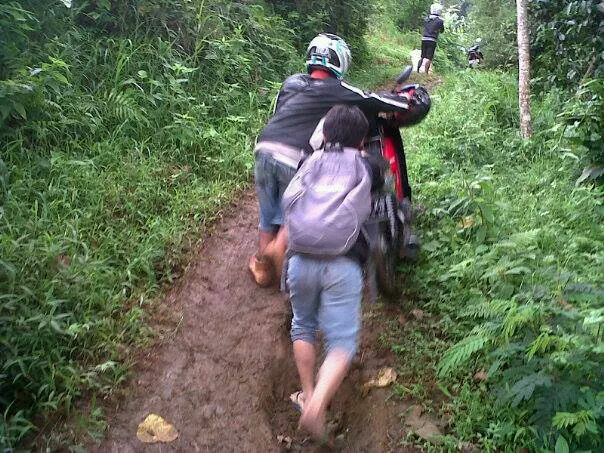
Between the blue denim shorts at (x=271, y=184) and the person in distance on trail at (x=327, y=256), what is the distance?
2.22ft

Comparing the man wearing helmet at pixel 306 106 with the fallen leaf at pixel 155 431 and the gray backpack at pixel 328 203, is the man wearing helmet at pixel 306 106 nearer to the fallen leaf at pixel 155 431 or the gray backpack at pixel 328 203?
the gray backpack at pixel 328 203

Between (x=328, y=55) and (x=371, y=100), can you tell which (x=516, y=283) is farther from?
(x=328, y=55)

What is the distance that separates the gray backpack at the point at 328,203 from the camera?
2805 mm

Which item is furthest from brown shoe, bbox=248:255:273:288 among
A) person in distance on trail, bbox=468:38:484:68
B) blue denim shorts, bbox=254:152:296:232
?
person in distance on trail, bbox=468:38:484:68

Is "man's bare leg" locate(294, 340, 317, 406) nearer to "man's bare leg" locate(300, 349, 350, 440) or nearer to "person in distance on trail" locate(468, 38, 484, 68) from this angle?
"man's bare leg" locate(300, 349, 350, 440)

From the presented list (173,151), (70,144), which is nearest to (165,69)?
(173,151)

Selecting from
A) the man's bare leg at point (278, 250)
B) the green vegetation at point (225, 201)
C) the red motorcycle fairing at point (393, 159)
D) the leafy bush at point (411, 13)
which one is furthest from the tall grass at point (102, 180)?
the leafy bush at point (411, 13)

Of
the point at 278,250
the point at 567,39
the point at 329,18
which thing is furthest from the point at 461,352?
the point at 329,18

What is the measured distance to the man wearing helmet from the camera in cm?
362

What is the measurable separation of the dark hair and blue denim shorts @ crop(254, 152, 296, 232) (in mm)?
641

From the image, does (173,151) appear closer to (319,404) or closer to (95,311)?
(95,311)

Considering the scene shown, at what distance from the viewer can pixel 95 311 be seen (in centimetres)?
372

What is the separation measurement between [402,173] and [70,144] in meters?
2.94

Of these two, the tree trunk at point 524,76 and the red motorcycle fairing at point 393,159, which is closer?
the red motorcycle fairing at point 393,159
